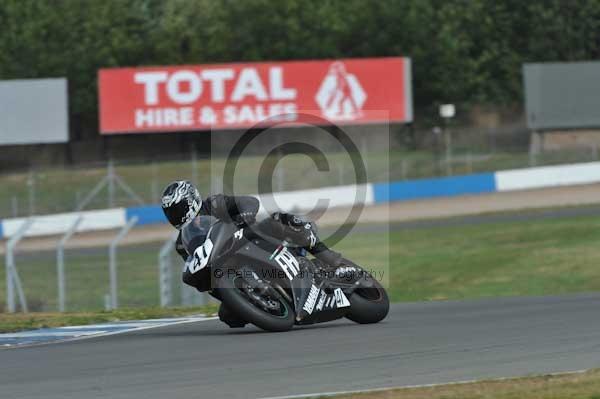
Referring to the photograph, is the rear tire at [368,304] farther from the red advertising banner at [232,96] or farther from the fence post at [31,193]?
the red advertising banner at [232,96]

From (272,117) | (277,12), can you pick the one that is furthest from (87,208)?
(277,12)

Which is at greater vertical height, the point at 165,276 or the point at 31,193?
the point at 31,193

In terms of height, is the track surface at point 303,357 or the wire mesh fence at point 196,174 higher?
the wire mesh fence at point 196,174

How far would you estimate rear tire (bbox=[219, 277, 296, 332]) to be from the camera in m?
9.51

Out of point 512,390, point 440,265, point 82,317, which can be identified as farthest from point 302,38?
point 512,390

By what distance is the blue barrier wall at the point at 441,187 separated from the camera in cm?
3584

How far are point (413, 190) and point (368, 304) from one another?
25.7m

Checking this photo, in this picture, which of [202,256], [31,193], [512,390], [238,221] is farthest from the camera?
[31,193]

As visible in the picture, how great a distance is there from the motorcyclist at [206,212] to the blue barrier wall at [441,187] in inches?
1021

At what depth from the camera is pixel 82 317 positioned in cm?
1271

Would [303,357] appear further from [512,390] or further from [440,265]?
[440,265]

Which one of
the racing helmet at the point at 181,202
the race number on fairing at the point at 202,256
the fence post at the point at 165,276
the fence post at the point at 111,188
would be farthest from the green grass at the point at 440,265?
the race number on fairing at the point at 202,256

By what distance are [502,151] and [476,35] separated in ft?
55.9

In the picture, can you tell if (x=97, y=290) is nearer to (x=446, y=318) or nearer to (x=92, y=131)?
(x=446, y=318)
